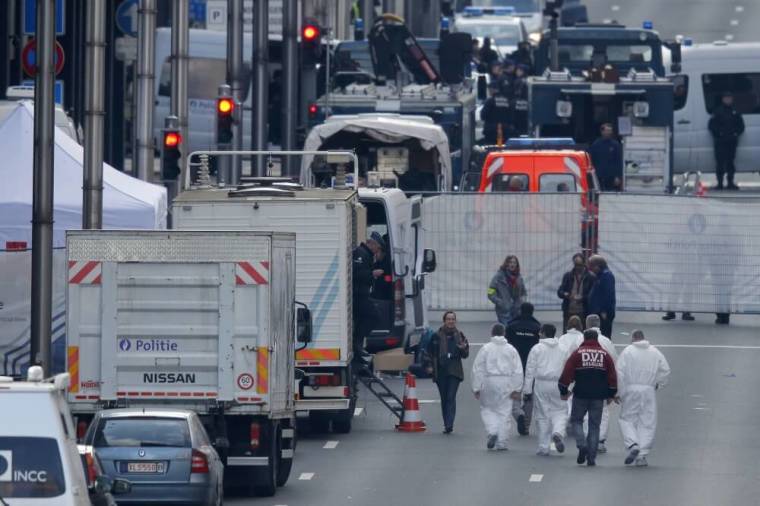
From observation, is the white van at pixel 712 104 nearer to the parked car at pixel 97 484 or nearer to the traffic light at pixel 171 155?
the traffic light at pixel 171 155

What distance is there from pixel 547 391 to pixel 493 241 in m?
11.4

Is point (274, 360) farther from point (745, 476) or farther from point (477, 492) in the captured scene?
point (745, 476)

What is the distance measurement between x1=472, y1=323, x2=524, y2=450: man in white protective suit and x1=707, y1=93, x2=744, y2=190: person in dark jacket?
2395 centimetres

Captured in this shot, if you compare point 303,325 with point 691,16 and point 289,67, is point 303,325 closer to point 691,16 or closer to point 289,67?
point 289,67

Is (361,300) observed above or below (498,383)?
above

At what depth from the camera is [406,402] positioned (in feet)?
82.7

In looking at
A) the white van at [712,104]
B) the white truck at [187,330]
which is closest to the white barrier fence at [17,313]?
the white truck at [187,330]

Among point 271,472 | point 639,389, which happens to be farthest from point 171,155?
point 271,472

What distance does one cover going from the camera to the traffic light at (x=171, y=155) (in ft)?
100.0

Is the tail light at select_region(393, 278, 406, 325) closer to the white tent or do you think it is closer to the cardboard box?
the cardboard box

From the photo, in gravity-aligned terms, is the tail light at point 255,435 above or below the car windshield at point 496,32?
Answer: below

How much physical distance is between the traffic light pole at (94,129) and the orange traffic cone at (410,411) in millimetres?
3981

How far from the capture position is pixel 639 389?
2319 centimetres

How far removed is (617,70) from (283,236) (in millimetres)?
24204
